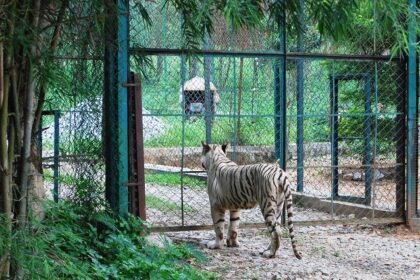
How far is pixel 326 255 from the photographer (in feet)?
20.6

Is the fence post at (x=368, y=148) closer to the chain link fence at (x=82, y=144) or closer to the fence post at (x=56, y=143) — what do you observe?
the chain link fence at (x=82, y=144)

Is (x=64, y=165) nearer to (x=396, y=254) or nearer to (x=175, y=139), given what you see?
(x=175, y=139)

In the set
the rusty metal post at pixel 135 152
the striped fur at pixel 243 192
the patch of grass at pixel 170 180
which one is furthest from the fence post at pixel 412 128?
the rusty metal post at pixel 135 152

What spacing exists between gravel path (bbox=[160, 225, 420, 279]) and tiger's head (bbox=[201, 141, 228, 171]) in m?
0.73

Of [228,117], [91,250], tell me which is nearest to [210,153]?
[228,117]

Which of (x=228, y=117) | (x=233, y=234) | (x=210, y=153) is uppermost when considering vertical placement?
(x=228, y=117)

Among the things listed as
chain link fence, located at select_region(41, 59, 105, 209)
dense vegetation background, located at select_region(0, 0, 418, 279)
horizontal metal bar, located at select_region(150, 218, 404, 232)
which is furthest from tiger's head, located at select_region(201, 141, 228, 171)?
dense vegetation background, located at select_region(0, 0, 418, 279)

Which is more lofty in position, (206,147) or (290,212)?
(206,147)

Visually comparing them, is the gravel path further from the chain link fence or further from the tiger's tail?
the chain link fence

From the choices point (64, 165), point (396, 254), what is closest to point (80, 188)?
point (64, 165)

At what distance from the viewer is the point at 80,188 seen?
18.8 feet

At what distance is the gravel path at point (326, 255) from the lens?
564 centimetres

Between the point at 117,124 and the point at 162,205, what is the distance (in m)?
2.12

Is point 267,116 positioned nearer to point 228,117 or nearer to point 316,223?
point 228,117
